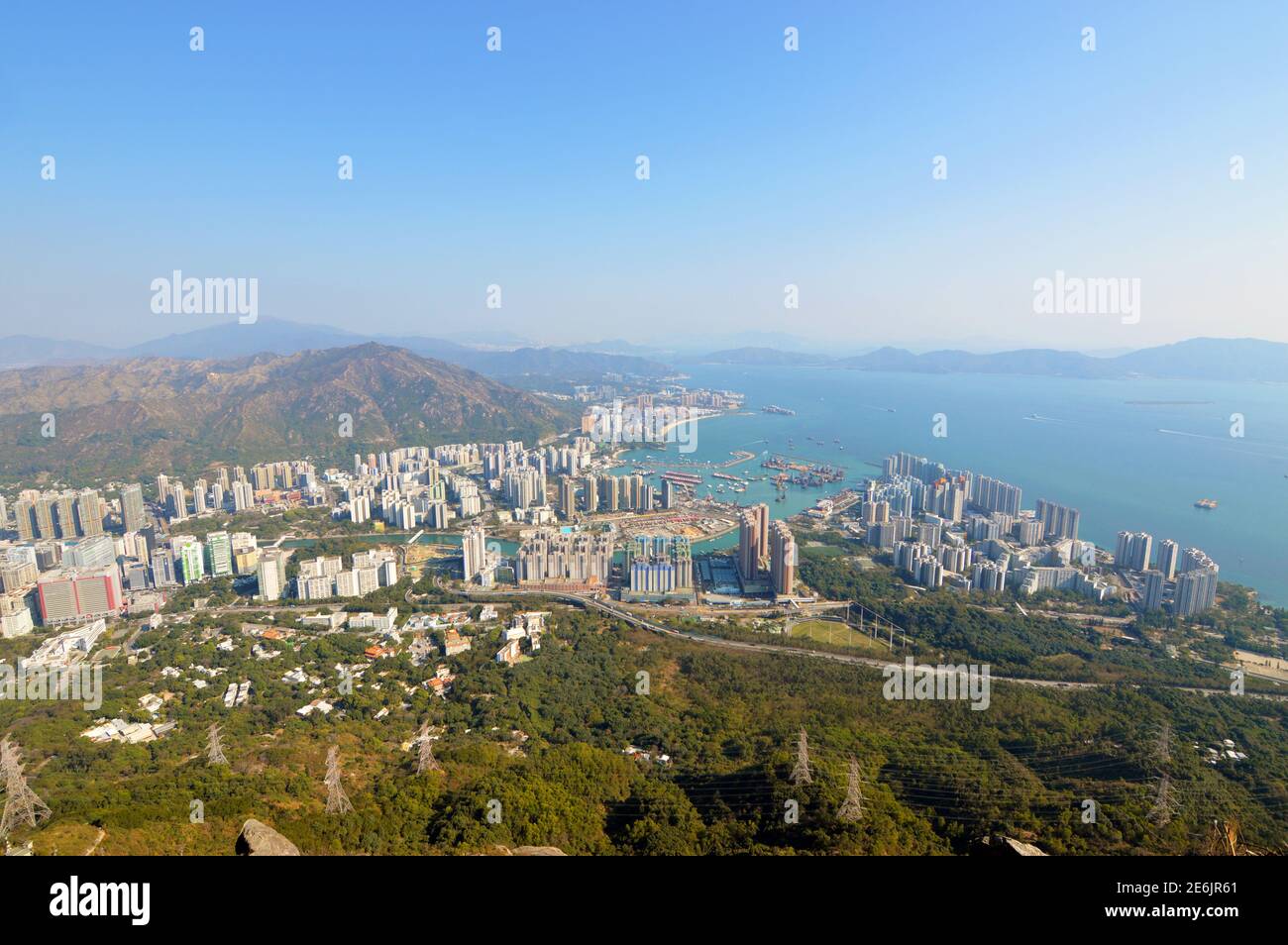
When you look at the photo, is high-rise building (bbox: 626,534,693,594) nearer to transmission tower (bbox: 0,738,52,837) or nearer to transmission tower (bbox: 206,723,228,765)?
transmission tower (bbox: 206,723,228,765)

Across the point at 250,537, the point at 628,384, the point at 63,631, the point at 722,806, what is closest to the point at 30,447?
the point at 250,537

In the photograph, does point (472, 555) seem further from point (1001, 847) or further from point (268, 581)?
point (1001, 847)

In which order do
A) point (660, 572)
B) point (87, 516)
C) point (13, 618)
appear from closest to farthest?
point (13, 618) → point (660, 572) → point (87, 516)

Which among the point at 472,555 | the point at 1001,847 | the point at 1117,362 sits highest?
the point at 1117,362

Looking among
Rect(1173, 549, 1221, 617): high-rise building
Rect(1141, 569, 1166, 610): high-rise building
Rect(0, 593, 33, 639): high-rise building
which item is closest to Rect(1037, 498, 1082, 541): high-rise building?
Rect(1141, 569, 1166, 610): high-rise building

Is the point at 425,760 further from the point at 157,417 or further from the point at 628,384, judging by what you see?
the point at 628,384

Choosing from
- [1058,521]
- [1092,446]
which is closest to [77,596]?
[1058,521]

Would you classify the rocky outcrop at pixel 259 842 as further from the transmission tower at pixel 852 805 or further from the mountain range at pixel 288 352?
the mountain range at pixel 288 352
